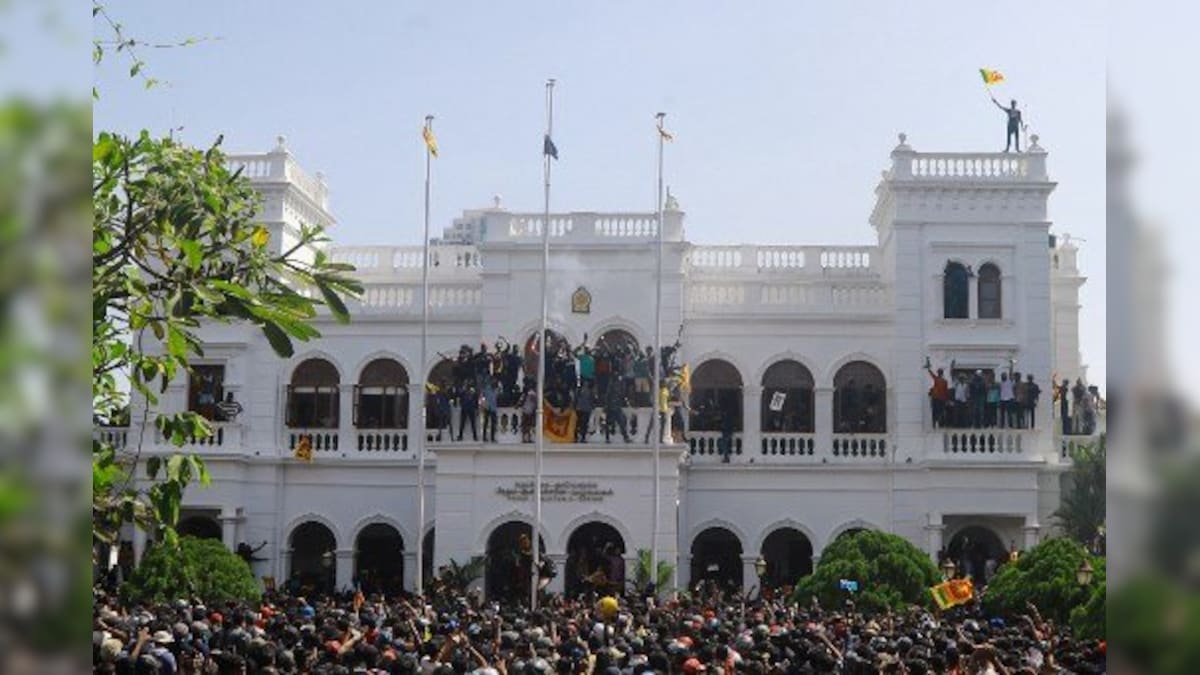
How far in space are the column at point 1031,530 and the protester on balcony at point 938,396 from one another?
2540 mm

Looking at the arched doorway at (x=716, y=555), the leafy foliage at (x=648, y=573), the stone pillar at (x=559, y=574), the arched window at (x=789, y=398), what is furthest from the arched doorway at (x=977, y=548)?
the stone pillar at (x=559, y=574)

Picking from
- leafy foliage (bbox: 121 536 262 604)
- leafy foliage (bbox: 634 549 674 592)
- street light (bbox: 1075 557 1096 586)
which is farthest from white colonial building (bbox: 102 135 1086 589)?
street light (bbox: 1075 557 1096 586)

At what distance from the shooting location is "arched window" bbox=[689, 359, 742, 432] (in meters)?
32.7

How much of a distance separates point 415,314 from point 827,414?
9.01 meters

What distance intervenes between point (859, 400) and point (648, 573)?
21.6 ft

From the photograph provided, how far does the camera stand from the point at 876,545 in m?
25.3

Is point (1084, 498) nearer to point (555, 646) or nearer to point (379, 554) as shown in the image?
point (379, 554)

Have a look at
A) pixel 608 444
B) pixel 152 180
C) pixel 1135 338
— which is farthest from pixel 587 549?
pixel 1135 338

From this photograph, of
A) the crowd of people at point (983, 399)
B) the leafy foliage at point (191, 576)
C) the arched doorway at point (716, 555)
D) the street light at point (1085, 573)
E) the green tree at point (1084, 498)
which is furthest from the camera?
the arched doorway at point (716, 555)

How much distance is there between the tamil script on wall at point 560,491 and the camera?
3016 cm

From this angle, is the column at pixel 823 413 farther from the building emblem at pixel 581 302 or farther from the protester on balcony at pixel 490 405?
the protester on balcony at pixel 490 405

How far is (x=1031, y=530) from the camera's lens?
3111cm

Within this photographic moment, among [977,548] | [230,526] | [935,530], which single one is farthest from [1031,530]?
[230,526]

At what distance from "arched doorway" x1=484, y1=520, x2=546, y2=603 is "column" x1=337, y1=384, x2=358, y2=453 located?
14.0 ft
